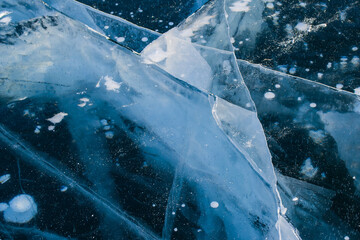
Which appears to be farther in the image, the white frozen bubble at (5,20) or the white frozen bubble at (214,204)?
the white frozen bubble at (5,20)

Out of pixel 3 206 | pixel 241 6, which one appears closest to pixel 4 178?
pixel 3 206

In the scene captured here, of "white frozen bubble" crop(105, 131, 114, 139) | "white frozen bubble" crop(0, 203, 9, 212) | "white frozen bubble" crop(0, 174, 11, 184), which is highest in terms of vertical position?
"white frozen bubble" crop(105, 131, 114, 139)

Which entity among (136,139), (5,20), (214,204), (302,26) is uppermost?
(5,20)

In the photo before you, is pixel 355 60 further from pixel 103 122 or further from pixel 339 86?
pixel 103 122

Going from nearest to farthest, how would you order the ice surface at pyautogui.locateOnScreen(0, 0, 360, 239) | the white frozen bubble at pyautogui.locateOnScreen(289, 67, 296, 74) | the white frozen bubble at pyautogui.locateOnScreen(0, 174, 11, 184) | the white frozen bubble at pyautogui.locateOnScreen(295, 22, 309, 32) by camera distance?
1. the ice surface at pyautogui.locateOnScreen(0, 0, 360, 239)
2. the white frozen bubble at pyautogui.locateOnScreen(0, 174, 11, 184)
3. the white frozen bubble at pyautogui.locateOnScreen(289, 67, 296, 74)
4. the white frozen bubble at pyautogui.locateOnScreen(295, 22, 309, 32)

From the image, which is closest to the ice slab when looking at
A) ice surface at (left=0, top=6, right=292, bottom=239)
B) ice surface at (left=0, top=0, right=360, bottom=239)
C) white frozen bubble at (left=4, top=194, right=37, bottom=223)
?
ice surface at (left=0, top=0, right=360, bottom=239)

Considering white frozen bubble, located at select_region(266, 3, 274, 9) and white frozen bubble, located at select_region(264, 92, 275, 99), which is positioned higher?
white frozen bubble, located at select_region(266, 3, 274, 9)

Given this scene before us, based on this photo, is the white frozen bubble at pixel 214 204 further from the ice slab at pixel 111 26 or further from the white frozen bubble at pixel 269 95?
the ice slab at pixel 111 26

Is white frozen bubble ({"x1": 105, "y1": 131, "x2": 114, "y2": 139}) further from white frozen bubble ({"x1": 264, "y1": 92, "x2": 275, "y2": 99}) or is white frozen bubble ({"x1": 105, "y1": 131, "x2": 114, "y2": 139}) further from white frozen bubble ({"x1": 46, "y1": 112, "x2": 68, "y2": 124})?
white frozen bubble ({"x1": 264, "y1": 92, "x2": 275, "y2": 99})

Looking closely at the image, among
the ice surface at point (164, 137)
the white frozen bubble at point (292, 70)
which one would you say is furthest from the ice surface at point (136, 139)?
the white frozen bubble at point (292, 70)

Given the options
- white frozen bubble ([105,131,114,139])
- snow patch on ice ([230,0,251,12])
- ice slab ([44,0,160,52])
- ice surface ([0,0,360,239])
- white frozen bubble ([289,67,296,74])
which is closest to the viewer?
ice surface ([0,0,360,239])
